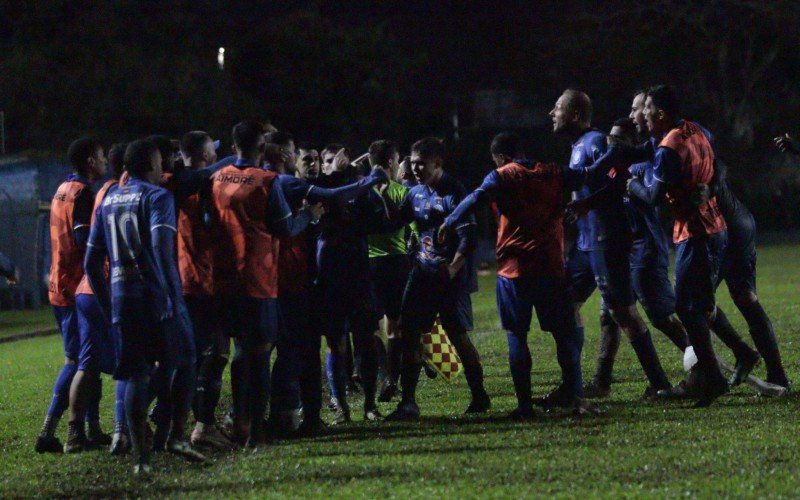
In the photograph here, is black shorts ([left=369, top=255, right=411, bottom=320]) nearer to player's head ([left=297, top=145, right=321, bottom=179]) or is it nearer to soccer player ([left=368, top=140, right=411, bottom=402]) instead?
soccer player ([left=368, top=140, right=411, bottom=402])

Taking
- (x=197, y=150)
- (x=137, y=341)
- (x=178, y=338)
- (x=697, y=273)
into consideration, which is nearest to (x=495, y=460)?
(x=178, y=338)

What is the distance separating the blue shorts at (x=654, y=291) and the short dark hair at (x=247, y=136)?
355cm

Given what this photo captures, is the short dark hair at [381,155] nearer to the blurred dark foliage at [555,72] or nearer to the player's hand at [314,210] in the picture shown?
the player's hand at [314,210]

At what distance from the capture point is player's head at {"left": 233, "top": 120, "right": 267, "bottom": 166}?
8.63m

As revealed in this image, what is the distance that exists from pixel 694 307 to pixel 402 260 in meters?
3.03

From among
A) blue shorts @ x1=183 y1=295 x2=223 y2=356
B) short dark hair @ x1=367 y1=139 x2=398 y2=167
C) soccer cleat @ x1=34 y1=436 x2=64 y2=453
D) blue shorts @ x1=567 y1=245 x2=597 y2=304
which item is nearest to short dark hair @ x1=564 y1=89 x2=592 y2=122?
short dark hair @ x1=367 y1=139 x2=398 y2=167

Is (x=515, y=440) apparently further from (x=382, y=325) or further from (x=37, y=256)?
(x=37, y=256)

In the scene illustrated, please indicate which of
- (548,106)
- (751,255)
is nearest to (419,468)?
(751,255)

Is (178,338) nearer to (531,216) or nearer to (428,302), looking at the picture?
(428,302)

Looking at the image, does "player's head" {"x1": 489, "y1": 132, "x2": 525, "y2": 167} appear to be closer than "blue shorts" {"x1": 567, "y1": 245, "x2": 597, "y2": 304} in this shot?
Yes

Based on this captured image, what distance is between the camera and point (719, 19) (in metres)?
58.5

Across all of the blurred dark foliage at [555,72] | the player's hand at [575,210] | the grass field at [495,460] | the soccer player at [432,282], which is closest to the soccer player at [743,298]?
the grass field at [495,460]

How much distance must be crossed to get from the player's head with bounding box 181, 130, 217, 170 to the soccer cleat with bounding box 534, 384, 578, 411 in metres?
3.03

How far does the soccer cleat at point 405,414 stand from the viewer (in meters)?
9.79
